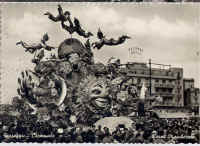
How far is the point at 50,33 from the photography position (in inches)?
188

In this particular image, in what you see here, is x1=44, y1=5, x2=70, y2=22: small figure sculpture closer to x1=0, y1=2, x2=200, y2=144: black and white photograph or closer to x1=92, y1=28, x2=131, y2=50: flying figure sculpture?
x1=0, y1=2, x2=200, y2=144: black and white photograph

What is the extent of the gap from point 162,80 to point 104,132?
107 cm

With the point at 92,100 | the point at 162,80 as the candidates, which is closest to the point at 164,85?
the point at 162,80

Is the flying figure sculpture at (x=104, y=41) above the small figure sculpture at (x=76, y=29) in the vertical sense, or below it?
below

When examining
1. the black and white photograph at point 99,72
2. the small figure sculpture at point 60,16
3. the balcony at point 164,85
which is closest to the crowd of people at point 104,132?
the black and white photograph at point 99,72

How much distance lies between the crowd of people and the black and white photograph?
0.01 m

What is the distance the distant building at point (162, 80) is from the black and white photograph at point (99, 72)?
0.01 meters

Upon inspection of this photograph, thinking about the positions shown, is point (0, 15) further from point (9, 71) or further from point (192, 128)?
point (192, 128)

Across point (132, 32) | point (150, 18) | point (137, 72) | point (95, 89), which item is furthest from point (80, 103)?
point (150, 18)

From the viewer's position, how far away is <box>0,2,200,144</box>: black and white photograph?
4.75 metres

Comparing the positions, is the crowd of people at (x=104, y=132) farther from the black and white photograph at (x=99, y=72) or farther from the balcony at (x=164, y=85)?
the balcony at (x=164, y=85)

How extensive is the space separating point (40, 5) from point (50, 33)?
412 mm

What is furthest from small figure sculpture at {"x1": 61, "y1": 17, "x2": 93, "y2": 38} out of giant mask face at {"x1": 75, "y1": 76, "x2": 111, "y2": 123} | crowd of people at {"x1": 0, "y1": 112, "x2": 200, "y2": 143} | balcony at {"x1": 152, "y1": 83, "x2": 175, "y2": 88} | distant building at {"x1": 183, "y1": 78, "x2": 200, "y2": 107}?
distant building at {"x1": 183, "y1": 78, "x2": 200, "y2": 107}

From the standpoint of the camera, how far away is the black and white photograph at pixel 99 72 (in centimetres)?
475
